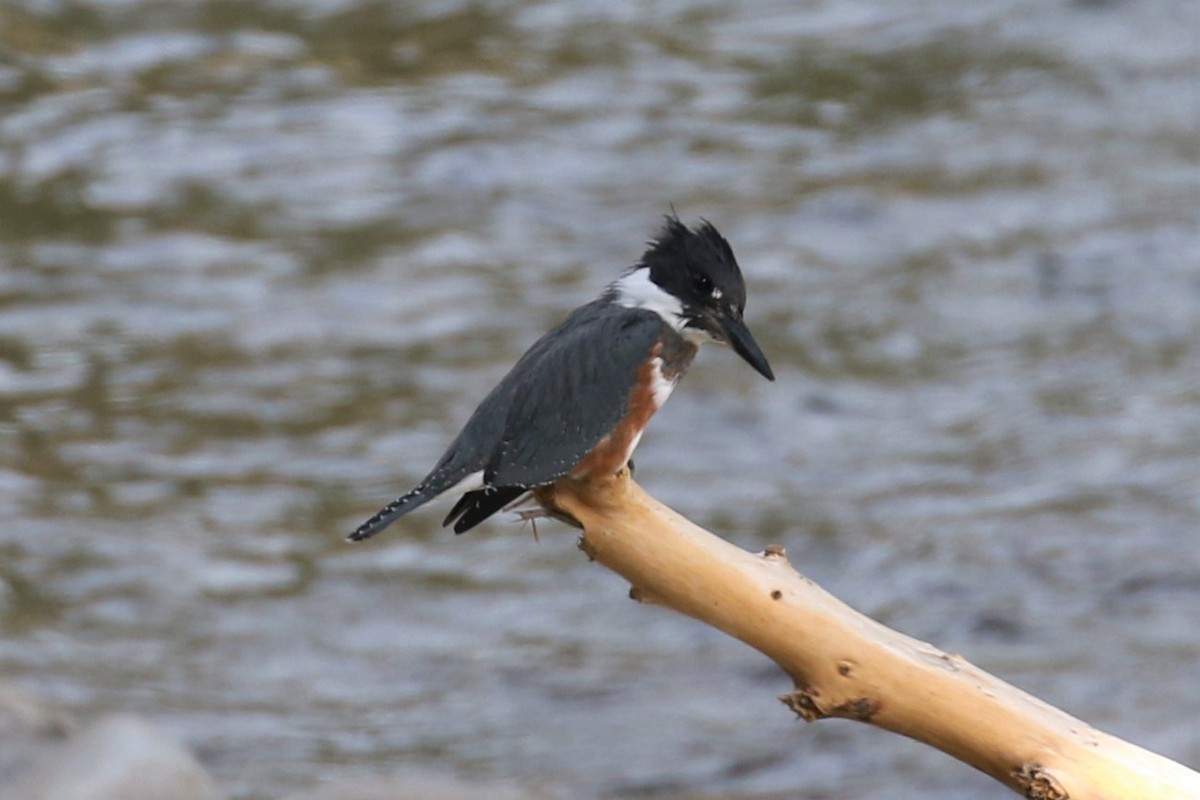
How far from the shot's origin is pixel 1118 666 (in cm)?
512

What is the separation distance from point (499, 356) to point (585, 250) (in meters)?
0.97

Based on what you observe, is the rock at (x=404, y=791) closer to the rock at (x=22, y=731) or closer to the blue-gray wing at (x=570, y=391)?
the rock at (x=22, y=731)

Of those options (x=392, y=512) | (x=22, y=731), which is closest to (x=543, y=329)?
(x=22, y=731)

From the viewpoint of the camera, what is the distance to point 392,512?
3.19 meters

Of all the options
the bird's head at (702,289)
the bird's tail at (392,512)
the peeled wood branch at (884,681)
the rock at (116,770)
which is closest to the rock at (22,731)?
the rock at (116,770)

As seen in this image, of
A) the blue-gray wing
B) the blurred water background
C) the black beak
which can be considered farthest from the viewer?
the blurred water background

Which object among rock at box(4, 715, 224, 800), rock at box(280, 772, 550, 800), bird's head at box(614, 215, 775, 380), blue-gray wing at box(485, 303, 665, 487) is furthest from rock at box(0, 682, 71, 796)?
bird's head at box(614, 215, 775, 380)

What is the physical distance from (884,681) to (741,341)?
0.86 metres

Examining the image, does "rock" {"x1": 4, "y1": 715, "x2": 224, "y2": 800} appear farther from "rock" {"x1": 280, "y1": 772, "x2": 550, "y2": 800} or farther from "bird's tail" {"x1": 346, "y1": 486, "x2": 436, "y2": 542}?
"bird's tail" {"x1": 346, "y1": 486, "x2": 436, "y2": 542}

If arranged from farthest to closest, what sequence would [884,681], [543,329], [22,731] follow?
1. [543,329]
2. [22,731]
3. [884,681]

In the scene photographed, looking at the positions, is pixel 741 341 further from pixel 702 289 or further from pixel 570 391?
pixel 570 391

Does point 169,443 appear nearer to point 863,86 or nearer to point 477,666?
point 477,666

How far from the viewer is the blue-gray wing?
3.09 m

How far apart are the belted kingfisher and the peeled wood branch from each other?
1.42 ft
